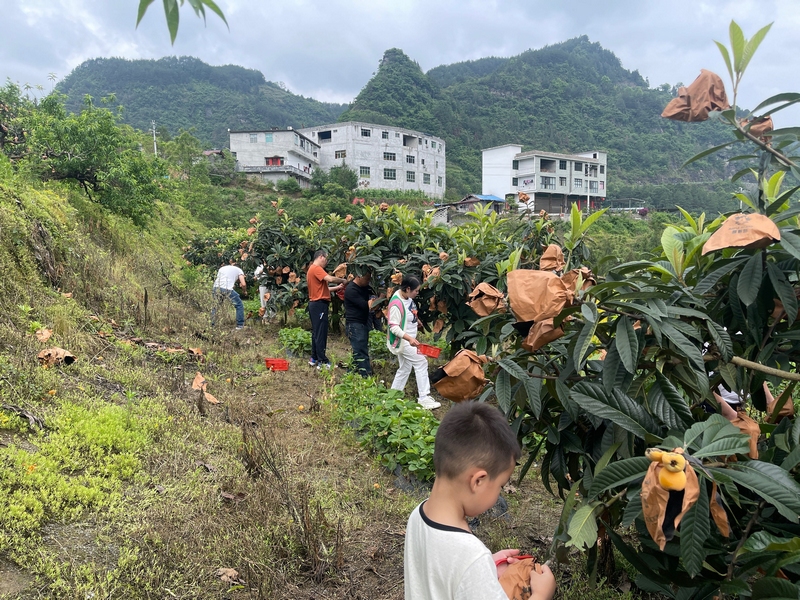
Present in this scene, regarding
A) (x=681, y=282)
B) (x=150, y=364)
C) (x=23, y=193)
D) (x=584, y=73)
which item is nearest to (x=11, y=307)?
(x=150, y=364)

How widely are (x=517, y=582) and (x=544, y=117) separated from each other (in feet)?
252

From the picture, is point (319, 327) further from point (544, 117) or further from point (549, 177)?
point (544, 117)

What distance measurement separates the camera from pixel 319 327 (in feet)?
21.7

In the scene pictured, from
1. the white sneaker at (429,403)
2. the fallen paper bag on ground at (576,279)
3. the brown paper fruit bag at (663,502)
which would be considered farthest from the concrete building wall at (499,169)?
the brown paper fruit bag at (663,502)

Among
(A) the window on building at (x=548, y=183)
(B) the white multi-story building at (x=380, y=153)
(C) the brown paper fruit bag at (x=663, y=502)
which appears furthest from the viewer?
(B) the white multi-story building at (x=380, y=153)

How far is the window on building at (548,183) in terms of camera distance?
43094mm

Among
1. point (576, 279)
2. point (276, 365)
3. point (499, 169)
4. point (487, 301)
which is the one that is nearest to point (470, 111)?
point (499, 169)

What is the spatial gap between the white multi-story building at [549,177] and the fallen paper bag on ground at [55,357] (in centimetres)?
4071

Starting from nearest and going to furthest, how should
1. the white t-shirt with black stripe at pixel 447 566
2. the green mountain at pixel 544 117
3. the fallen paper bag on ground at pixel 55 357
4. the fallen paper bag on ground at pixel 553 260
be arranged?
the white t-shirt with black stripe at pixel 447 566 → the fallen paper bag on ground at pixel 553 260 → the fallen paper bag on ground at pixel 55 357 → the green mountain at pixel 544 117

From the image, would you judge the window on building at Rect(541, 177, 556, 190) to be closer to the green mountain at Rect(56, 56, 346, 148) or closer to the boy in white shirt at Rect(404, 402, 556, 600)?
the green mountain at Rect(56, 56, 346, 148)

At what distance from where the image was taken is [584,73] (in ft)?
282

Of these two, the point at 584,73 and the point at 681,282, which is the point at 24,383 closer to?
the point at 681,282

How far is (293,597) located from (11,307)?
4057 millimetres

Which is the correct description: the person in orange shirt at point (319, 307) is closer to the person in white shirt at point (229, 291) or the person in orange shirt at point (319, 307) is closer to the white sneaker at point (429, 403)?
the white sneaker at point (429, 403)
